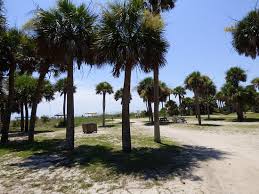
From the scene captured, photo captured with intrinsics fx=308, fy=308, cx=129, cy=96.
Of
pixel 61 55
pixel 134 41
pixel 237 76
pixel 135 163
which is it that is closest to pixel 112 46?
pixel 134 41

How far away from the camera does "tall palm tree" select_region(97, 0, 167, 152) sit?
12898mm

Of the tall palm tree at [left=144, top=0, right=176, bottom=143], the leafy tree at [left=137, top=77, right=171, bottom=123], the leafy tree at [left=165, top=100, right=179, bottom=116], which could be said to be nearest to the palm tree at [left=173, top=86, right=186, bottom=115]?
the leafy tree at [left=165, top=100, right=179, bottom=116]

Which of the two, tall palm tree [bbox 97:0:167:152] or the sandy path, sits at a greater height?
tall palm tree [bbox 97:0:167:152]

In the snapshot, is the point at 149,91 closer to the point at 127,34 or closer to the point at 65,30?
the point at 65,30

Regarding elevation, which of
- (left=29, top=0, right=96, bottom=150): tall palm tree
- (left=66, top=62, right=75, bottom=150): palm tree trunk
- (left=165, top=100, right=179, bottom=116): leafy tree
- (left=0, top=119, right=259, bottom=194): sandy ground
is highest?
(left=29, top=0, right=96, bottom=150): tall palm tree

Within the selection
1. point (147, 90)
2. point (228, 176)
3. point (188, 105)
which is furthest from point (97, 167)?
point (188, 105)

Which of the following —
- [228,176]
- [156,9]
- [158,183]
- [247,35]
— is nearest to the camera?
[158,183]

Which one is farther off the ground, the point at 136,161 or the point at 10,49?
the point at 10,49

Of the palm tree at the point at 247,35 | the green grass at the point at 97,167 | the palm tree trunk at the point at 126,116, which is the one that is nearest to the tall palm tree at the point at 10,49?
the green grass at the point at 97,167

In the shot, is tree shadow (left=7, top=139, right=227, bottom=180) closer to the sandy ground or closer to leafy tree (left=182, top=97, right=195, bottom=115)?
the sandy ground

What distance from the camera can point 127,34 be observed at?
13070mm

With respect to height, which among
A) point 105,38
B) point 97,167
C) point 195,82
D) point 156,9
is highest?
point 156,9

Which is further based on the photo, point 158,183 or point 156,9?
point 156,9

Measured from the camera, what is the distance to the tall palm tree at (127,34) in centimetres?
1290
